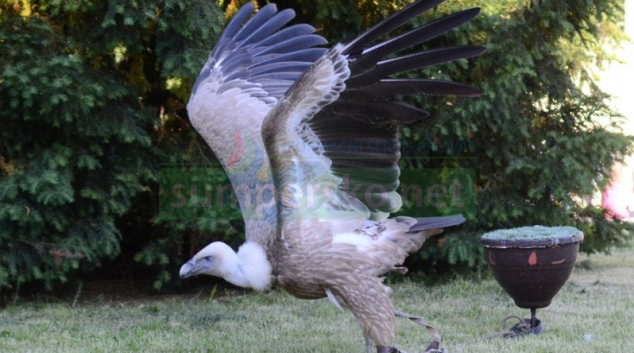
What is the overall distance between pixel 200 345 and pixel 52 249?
1.87m

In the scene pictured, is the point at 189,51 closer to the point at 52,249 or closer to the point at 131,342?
the point at 52,249

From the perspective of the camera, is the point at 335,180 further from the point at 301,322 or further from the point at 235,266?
the point at 301,322

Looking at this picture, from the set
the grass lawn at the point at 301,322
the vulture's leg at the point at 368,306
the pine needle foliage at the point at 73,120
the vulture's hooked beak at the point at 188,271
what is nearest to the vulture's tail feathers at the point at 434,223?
the vulture's leg at the point at 368,306

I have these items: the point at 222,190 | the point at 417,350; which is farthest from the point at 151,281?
the point at 417,350

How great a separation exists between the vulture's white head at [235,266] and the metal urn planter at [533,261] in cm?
153

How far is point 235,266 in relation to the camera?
3.85m

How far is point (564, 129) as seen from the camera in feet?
21.6

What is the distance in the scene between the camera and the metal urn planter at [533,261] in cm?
442

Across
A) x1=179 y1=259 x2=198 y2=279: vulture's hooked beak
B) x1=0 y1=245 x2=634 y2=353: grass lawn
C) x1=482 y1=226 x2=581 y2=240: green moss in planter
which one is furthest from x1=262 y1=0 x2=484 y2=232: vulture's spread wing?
x1=0 y1=245 x2=634 y2=353: grass lawn

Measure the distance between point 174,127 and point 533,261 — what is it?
3.53 meters

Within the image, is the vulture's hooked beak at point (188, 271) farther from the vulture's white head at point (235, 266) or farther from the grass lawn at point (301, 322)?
the grass lawn at point (301, 322)

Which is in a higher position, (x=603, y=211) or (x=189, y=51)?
(x=189, y=51)

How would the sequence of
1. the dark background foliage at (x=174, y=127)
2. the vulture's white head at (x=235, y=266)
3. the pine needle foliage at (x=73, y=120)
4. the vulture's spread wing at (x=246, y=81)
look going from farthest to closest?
the dark background foliage at (x=174, y=127)
the pine needle foliage at (x=73, y=120)
the vulture's spread wing at (x=246, y=81)
the vulture's white head at (x=235, y=266)

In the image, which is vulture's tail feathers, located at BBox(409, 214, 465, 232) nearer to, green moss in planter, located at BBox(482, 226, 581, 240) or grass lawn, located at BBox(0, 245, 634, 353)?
green moss in planter, located at BBox(482, 226, 581, 240)
